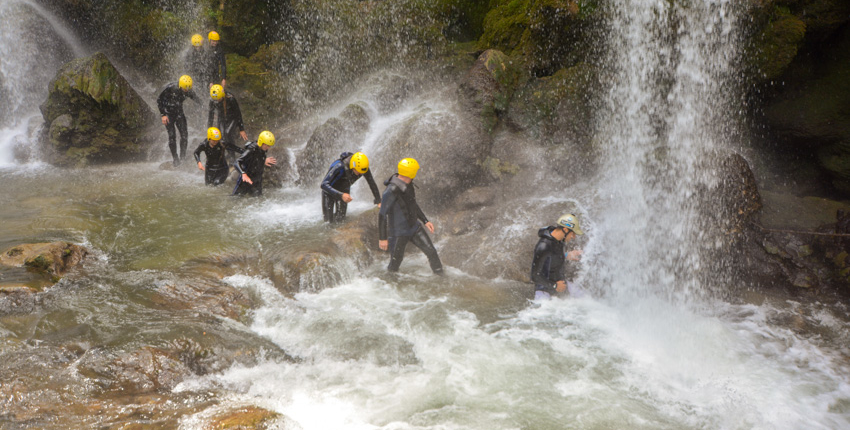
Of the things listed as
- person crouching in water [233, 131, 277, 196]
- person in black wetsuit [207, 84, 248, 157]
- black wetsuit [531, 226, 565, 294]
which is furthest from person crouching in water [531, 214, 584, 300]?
person in black wetsuit [207, 84, 248, 157]

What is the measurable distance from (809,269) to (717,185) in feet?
5.87

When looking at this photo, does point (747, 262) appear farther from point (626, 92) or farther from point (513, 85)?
point (513, 85)

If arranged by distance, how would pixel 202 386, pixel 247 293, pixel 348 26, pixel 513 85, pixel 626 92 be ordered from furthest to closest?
pixel 348 26
pixel 513 85
pixel 626 92
pixel 247 293
pixel 202 386

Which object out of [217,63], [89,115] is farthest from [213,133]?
[89,115]

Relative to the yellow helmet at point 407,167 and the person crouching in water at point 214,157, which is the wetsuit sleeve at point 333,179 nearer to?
the yellow helmet at point 407,167

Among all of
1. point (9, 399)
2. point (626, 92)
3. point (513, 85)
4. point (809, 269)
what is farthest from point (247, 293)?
point (809, 269)

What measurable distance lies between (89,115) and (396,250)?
32.8 feet

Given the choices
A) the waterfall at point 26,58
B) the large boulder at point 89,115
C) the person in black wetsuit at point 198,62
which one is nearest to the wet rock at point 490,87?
the person in black wetsuit at point 198,62

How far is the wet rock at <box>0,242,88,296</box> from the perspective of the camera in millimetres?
5754

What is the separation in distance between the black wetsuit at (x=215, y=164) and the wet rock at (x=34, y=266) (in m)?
3.86

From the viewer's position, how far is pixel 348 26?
13336mm

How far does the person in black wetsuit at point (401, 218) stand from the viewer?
7.05 meters

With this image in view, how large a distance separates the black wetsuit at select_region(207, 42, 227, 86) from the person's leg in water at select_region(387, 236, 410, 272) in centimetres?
776

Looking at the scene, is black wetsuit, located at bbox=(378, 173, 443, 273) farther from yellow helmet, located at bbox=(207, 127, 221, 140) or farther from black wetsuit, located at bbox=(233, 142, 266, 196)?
yellow helmet, located at bbox=(207, 127, 221, 140)
